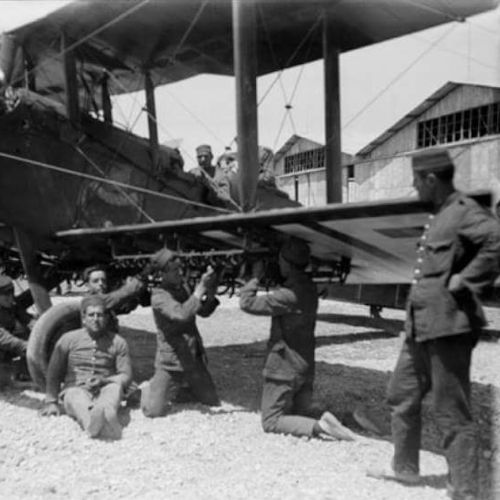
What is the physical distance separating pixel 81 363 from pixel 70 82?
10.7 ft

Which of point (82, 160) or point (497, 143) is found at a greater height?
point (497, 143)

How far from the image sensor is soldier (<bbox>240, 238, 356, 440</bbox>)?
4422 mm

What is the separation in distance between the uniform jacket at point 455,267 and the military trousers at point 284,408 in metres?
→ 1.45

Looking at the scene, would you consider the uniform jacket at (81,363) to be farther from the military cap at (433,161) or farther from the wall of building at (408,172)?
the wall of building at (408,172)

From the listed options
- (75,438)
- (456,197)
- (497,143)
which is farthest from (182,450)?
(497,143)

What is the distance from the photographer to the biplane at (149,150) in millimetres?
5102

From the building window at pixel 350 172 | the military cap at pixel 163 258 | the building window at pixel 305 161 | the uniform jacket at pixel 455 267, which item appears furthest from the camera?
the building window at pixel 305 161

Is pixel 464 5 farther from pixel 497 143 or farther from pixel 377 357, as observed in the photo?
pixel 497 143

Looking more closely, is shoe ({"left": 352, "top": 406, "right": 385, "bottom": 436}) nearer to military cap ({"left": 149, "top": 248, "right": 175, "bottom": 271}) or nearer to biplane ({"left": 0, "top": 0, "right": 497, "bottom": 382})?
biplane ({"left": 0, "top": 0, "right": 497, "bottom": 382})

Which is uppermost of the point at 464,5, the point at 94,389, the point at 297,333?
the point at 464,5

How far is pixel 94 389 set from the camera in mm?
4930

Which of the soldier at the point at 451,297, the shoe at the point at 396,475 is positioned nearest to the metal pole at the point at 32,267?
the shoe at the point at 396,475

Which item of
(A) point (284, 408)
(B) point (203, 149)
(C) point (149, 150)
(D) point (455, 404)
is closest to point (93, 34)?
(C) point (149, 150)

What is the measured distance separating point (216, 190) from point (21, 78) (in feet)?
9.41
